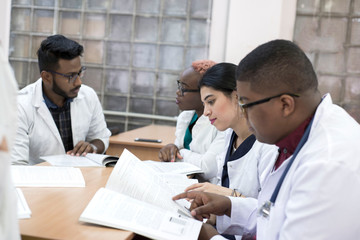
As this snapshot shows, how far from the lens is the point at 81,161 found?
7.11 ft

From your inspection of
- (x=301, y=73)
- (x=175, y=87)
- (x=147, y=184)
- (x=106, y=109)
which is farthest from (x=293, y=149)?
(x=106, y=109)

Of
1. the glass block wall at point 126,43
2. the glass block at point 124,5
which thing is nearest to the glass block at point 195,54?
the glass block wall at point 126,43

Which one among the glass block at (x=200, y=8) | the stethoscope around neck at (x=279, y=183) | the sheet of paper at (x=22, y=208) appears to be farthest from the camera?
the glass block at (x=200, y=8)

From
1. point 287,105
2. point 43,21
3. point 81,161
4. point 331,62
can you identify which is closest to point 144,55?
point 43,21

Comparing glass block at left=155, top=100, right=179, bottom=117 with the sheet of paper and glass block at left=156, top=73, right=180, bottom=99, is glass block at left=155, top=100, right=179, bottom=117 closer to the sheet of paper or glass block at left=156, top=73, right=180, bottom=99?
glass block at left=156, top=73, right=180, bottom=99

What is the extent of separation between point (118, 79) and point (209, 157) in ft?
8.65

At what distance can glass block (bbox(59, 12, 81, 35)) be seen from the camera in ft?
15.5

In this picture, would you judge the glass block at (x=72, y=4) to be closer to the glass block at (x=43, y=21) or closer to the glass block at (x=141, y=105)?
the glass block at (x=43, y=21)

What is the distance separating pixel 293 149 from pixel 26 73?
4.32m

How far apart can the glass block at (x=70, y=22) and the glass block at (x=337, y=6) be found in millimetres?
2837

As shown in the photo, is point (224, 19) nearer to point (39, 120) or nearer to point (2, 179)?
point (39, 120)

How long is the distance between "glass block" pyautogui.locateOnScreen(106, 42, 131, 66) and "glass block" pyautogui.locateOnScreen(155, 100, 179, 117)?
625 millimetres

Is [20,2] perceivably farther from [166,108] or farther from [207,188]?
[207,188]

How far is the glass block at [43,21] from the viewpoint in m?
4.75
